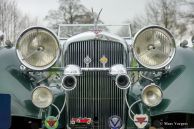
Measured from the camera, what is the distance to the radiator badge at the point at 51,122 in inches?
222

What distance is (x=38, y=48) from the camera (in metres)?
6.09

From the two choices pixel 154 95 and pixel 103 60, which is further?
pixel 103 60

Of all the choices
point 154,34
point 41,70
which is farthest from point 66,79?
point 154,34

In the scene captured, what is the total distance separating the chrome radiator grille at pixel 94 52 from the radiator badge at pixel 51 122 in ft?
2.67

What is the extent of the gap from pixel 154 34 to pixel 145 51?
0.81 feet

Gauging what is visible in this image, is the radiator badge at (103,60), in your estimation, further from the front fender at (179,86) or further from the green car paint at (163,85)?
the front fender at (179,86)

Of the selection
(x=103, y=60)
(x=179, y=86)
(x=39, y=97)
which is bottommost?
(x=39, y=97)

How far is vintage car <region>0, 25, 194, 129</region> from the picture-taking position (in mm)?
5887

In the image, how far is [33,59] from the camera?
6.11 m

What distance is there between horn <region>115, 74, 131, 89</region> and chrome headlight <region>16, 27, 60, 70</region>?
86 cm

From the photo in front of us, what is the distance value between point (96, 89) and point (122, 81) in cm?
39

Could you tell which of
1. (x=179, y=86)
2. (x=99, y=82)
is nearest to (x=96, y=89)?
(x=99, y=82)

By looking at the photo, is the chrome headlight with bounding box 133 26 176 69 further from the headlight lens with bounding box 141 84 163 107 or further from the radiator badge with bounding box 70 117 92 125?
the radiator badge with bounding box 70 117 92 125

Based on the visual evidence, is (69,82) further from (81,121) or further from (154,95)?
(154,95)
